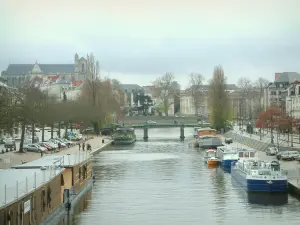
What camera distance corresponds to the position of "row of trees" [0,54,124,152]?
61.8 m

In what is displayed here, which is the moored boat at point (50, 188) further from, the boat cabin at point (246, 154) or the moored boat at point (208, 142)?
the moored boat at point (208, 142)

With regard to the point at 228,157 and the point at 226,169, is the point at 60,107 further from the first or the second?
the point at 226,169

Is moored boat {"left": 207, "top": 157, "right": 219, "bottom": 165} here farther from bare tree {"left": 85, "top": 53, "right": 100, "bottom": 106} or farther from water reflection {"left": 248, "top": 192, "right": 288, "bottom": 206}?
bare tree {"left": 85, "top": 53, "right": 100, "bottom": 106}

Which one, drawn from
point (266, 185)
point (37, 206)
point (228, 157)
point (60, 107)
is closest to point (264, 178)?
point (266, 185)

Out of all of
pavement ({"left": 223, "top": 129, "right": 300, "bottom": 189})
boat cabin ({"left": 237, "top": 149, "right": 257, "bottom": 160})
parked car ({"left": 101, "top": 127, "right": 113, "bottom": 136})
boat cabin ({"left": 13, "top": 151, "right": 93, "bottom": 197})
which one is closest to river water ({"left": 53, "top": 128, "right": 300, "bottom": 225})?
boat cabin ({"left": 13, "top": 151, "right": 93, "bottom": 197})

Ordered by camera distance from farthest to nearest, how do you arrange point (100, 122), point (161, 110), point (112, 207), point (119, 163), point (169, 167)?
point (161, 110), point (100, 122), point (119, 163), point (169, 167), point (112, 207)

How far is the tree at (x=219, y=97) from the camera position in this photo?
113m

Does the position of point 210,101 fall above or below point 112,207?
above

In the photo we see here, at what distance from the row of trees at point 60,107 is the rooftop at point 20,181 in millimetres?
19091

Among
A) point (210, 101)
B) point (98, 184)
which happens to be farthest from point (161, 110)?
point (98, 184)

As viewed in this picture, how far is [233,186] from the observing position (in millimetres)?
43000

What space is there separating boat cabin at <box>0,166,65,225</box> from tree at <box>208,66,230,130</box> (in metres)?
82.0

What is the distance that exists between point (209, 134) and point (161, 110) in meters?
94.1

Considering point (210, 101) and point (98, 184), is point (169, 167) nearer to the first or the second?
point (98, 184)
